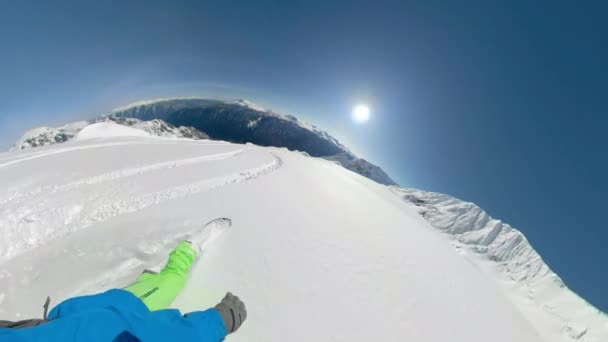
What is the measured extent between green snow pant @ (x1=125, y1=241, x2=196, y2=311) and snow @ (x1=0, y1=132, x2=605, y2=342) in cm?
19

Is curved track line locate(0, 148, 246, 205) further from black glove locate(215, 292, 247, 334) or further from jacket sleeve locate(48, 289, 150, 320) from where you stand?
black glove locate(215, 292, 247, 334)

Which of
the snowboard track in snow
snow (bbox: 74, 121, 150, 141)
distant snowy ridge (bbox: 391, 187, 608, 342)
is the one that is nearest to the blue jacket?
the snowboard track in snow

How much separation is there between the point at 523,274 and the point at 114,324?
1472 cm

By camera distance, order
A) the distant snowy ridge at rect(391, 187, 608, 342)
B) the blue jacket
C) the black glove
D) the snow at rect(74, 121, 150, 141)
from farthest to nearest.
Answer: the snow at rect(74, 121, 150, 141), the distant snowy ridge at rect(391, 187, 608, 342), the black glove, the blue jacket

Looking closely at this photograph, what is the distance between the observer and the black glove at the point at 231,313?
278cm

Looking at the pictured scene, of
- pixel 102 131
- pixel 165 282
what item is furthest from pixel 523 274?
pixel 102 131

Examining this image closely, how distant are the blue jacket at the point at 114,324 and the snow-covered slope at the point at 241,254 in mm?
1104

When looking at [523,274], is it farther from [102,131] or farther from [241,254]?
[102,131]

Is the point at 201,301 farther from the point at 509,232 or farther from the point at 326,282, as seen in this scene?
the point at 509,232

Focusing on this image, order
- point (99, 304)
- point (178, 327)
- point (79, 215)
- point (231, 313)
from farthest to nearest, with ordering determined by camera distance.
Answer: point (79, 215) → point (231, 313) → point (178, 327) → point (99, 304)

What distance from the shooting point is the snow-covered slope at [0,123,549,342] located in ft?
11.3

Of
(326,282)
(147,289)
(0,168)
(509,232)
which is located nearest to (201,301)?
(147,289)

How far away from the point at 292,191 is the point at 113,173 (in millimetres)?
4682

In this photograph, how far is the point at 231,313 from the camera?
113 inches
